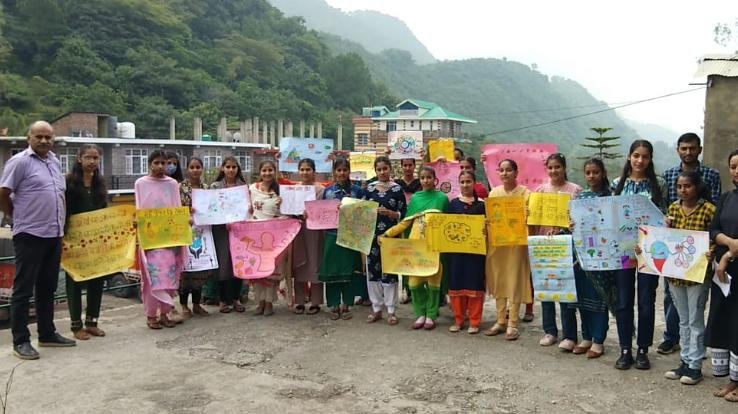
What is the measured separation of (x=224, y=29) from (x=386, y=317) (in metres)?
70.2

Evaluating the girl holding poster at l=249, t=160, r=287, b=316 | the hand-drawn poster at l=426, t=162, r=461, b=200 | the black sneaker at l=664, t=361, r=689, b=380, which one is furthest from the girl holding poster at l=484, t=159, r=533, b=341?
the girl holding poster at l=249, t=160, r=287, b=316

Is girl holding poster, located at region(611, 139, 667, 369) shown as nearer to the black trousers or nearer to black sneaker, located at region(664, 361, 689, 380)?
black sneaker, located at region(664, 361, 689, 380)

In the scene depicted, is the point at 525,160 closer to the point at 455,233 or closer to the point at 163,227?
the point at 455,233

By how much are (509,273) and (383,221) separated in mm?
1295

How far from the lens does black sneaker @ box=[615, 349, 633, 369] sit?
4.66 meters

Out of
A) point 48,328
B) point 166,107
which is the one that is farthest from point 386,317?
point 166,107

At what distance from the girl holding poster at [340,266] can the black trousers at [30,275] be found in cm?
239

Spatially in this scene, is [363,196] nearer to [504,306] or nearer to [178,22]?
[504,306]

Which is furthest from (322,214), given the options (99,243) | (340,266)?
(99,243)

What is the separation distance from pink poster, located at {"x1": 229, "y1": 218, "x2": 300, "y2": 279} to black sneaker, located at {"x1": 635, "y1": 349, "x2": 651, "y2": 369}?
10.7 ft

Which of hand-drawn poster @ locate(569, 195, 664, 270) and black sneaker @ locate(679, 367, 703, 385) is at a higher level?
hand-drawn poster @ locate(569, 195, 664, 270)

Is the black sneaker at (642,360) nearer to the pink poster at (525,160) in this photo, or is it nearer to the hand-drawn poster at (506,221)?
the hand-drawn poster at (506,221)

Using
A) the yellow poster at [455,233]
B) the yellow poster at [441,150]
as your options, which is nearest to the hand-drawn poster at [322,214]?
the yellow poster at [455,233]

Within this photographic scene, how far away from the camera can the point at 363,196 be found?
19.9 feet
